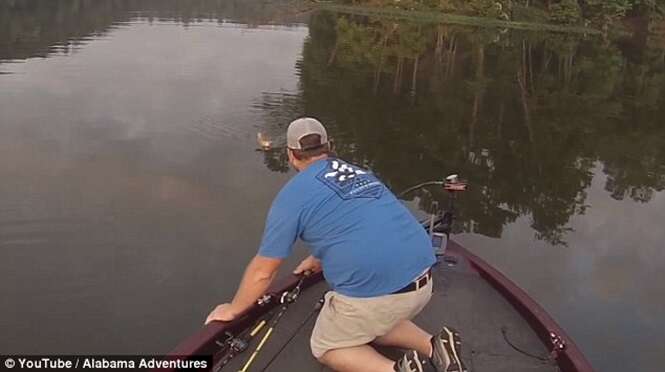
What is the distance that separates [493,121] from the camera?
53.6ft

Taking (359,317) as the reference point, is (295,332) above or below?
below

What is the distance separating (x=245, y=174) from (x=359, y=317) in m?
6.79

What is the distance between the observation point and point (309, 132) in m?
3.74

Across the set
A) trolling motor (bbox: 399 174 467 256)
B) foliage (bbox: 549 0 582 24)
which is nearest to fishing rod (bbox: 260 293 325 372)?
trolling motor (bbox: 399 174 467 256)

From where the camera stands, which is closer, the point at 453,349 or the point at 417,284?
the point at 453,349

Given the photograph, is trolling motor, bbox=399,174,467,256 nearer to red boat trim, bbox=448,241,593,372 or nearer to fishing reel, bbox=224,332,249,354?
red boat trim, bbox=448,241,593,372

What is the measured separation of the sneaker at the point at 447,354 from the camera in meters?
3.58

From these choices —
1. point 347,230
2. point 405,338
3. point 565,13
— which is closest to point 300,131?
point 347,230

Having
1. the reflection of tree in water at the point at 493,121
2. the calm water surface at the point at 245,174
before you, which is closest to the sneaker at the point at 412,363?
the calm water surface at the point at 245,174

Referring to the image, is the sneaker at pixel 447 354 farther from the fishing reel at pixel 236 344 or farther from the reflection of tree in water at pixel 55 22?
the reflection of tree in water at pixel 55 22

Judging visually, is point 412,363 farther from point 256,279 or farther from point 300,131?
point 300,131

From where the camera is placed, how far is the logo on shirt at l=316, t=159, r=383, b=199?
3605 mm

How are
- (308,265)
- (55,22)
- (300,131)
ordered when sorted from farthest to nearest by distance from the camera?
(55,22), (308,265), (300,131)

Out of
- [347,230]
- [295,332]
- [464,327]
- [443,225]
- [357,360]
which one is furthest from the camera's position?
[443,225]
